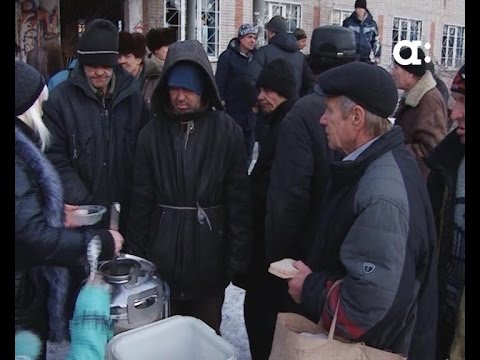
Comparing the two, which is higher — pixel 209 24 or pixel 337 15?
pixel 337 15

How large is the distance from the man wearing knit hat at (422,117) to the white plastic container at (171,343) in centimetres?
194

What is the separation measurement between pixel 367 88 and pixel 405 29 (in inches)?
734

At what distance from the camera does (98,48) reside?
2994 millimetres

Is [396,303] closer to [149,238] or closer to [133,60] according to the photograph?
[149,238]

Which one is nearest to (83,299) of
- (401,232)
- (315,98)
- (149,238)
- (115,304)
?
(115,304)

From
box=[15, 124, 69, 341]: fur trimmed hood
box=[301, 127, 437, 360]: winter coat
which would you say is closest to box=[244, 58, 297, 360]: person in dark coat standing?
box=[301, 127, 437, 360]: winter coat

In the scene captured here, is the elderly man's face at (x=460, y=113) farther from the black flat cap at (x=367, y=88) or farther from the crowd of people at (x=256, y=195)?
the black flat cap at (x=367, y=88)

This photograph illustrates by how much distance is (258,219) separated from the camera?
3021 millimetres

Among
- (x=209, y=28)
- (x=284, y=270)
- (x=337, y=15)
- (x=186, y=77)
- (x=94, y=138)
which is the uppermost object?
(x=337, y=15)

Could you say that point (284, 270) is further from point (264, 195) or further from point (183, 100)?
point (183, 100)

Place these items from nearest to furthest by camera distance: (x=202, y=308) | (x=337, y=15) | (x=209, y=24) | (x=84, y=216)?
(x=84, y=216) → (x=202, y=308) → (x=209, y=24) → (x=337, y=15)

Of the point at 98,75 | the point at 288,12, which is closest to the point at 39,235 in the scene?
the point at 98,75

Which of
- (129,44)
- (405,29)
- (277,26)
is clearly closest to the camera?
(129,44)

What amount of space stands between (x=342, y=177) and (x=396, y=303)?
46cm
